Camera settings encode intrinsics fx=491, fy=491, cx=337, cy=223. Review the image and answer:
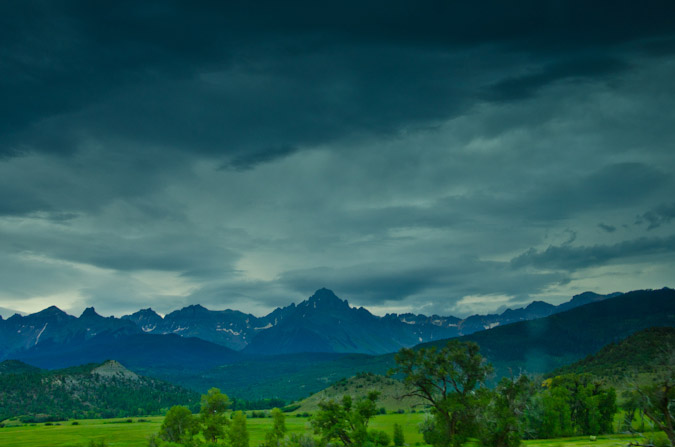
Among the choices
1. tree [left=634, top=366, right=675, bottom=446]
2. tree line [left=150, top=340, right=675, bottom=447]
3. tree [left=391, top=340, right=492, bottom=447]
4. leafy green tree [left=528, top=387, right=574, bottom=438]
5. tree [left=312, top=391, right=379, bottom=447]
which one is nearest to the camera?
tree [left=634, top=366, right=675, bottom=446]

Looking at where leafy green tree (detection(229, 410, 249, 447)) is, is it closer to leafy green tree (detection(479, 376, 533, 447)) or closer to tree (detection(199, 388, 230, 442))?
tree (detection(199, 388, 230, 442))

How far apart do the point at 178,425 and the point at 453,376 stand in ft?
271

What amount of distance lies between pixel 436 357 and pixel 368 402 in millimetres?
35620

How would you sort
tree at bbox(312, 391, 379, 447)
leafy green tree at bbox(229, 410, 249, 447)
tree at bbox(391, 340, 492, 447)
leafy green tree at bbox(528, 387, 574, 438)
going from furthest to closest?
1. leafy green tree at bbox(528, 387, 574, 438)
2. leafy green tree at bbox(229, 410, 249, 447)
3. tree at bbox(312, 391, 379, 447)
4. tree at bbox(391, 340, 492, 447)

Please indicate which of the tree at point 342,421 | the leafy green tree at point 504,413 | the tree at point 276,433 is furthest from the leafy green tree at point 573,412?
the leafy green tree at point 504,413

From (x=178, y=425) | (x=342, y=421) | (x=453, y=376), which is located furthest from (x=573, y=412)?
(x=178, y=425)

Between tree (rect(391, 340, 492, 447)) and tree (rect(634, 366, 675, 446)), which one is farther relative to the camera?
tree (rect(391, 340, 492, 447))

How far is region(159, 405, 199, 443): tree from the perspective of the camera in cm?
11944

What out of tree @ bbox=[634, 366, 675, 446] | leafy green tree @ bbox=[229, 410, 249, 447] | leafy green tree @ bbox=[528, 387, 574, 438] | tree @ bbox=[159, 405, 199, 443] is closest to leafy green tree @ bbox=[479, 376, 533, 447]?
tree @ bbox=[634, 366, 675, 446]

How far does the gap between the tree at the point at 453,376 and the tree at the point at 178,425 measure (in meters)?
74.6

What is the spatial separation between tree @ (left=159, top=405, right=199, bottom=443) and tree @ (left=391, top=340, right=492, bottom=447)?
245 feet

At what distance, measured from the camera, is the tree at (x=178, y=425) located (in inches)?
4702

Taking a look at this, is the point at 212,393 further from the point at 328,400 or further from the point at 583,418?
the point at 583,418

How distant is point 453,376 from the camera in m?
66.2
